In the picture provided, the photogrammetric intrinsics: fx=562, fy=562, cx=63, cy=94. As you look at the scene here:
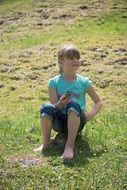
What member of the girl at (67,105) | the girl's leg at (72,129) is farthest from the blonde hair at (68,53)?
the girl's leg at (72,129)

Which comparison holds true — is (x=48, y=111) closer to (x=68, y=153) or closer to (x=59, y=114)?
(x=59, y=114)

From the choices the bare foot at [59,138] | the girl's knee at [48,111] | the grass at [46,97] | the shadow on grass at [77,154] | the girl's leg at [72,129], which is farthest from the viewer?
the bare foot at [59,138]

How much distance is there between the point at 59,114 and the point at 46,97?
535 cm

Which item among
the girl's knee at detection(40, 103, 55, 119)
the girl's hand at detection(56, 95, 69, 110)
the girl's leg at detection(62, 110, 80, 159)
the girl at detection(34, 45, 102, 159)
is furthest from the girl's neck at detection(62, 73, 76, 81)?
the girl's leg at detection(62, 110, 80, 159)

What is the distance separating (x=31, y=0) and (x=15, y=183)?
26466 mm

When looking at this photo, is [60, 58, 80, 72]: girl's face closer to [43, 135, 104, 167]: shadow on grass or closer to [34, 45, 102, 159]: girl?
[34, 45, 102, 159]: girl

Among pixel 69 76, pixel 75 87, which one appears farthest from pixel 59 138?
pixel 69 76

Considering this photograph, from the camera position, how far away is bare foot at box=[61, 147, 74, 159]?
822 centimetres

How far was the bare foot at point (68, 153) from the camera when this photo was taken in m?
8.22

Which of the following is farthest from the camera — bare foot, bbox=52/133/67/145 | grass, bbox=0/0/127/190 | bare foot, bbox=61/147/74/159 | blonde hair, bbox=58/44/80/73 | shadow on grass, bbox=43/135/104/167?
bare foot, bbox=52/133/67/145

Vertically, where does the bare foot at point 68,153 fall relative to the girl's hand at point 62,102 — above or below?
below

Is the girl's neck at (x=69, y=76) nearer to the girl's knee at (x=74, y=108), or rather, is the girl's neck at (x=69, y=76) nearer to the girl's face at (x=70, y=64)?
the girl's face at (x=70, y=64)

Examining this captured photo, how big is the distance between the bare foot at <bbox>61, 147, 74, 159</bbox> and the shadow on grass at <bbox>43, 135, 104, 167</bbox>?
7cm

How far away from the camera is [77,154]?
8.48m
